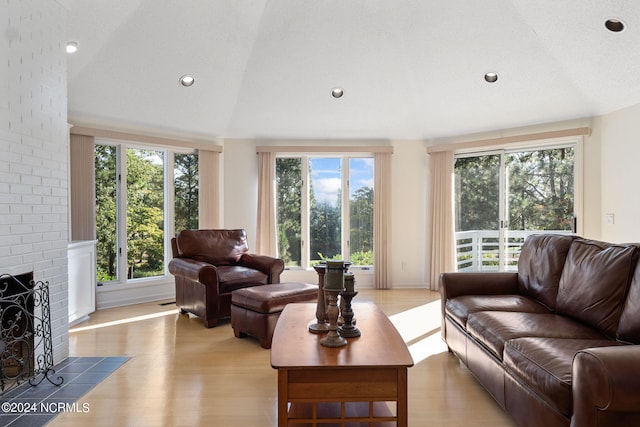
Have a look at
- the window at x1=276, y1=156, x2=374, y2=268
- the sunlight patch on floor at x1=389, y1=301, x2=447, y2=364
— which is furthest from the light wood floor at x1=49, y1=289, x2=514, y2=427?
the window at x1=276, y1=156, x2=374, y2=268

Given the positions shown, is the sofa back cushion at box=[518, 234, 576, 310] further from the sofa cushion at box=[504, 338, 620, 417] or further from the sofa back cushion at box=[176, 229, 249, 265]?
the sofa back cushion at box=[176, 229, 249, 265]

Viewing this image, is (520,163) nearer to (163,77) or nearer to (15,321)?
(163,77)

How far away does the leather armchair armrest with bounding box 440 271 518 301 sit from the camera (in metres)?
3.16

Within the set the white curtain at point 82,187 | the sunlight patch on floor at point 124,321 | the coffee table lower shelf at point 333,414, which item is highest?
the white curtain at point 82,187

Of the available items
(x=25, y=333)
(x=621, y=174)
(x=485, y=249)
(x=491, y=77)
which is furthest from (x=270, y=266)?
(x=621, y=174)

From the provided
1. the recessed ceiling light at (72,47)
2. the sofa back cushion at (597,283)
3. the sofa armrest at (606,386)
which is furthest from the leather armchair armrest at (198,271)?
the sofa armrest at (606,386)

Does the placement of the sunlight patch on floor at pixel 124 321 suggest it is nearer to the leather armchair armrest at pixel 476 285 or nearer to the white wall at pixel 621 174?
the leather armchair armrest at pixel 476 285

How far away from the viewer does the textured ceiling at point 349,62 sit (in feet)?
11.4

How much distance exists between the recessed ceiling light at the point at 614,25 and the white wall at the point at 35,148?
4.33 meters

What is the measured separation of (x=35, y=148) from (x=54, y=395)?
5.51 ft

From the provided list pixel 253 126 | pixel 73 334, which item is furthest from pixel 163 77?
pixel 73 334

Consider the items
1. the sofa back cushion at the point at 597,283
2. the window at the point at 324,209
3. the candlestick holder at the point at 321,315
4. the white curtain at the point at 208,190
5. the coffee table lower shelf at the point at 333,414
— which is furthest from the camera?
the window at the point at 324,209

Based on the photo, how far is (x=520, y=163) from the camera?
202 inches

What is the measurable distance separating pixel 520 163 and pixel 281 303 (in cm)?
376
